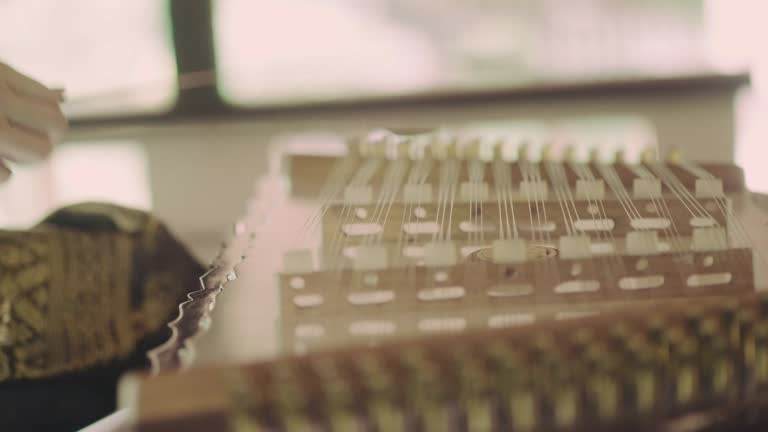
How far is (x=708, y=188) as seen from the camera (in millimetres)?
924

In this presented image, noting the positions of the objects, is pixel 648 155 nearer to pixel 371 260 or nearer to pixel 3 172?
pixel 371 260

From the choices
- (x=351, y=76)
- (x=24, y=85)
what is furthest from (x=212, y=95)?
(x=24, y=85)

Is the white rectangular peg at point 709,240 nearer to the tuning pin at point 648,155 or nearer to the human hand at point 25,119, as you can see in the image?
the tuning pin at point 648,155

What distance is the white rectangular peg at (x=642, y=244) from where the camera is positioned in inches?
27.5

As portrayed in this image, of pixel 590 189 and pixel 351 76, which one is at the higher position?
pixel 351 76

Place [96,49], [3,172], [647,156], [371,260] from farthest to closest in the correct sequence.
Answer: [96,49] → [647,156] → [3,172] → [371,260]

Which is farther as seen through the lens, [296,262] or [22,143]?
[22,143]

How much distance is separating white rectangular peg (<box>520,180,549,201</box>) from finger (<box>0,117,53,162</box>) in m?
0.74

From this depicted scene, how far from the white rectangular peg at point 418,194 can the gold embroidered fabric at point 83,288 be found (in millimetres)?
464

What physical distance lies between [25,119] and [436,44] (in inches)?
55.4

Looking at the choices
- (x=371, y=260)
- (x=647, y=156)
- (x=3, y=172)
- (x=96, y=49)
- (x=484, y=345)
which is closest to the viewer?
(x=484, y=345)

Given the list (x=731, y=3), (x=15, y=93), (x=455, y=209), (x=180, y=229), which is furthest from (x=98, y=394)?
(x=731, y=3)

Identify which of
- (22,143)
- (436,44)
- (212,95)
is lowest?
(22,143)

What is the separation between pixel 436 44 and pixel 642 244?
148 centimetres
